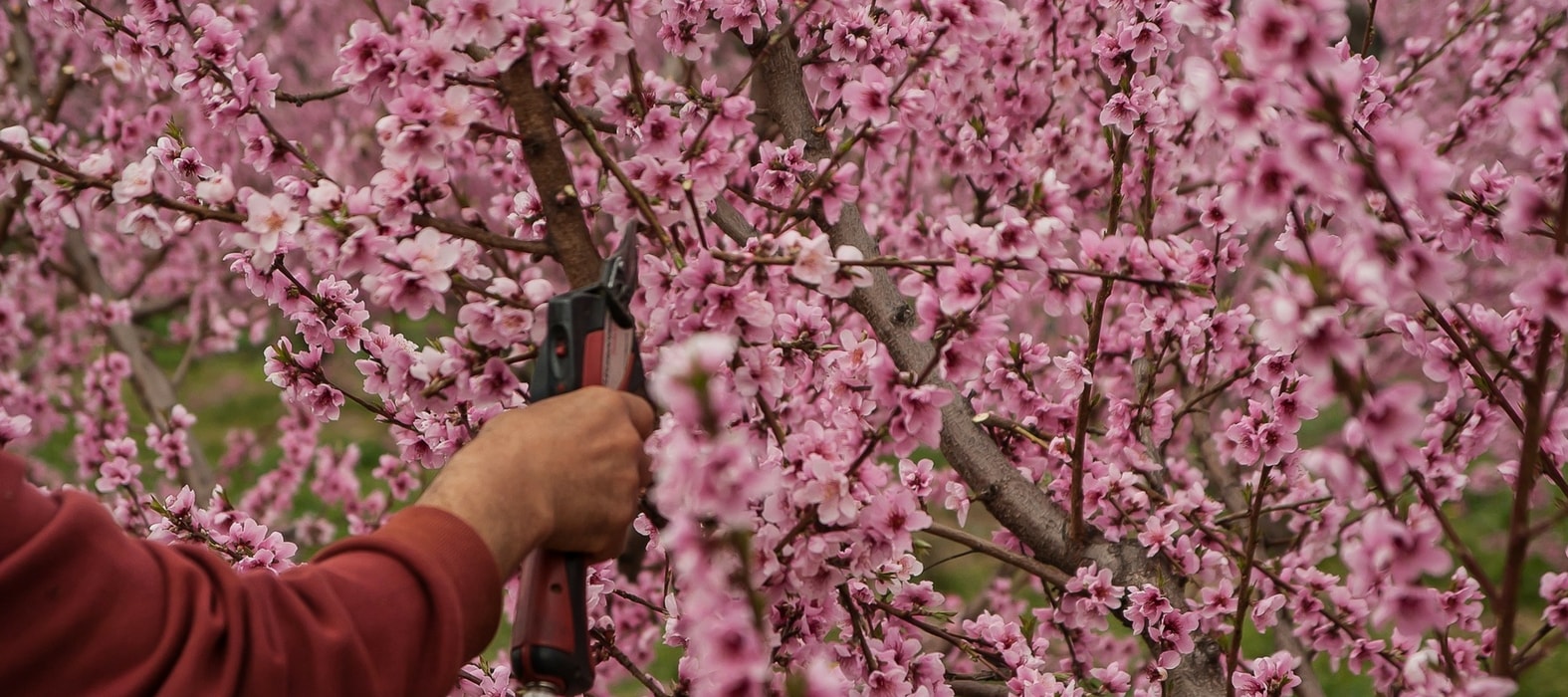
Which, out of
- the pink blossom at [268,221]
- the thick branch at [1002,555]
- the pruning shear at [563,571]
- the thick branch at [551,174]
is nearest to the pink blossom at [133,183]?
the pink blossom at [268,221]

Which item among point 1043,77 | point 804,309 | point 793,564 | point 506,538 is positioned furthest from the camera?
point 1043,77

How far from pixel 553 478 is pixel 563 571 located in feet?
0.72

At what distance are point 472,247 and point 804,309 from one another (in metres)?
0.65

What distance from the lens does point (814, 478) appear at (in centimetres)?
184

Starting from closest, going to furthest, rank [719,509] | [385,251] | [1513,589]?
[719,509] < [1513,589] < [385,251]

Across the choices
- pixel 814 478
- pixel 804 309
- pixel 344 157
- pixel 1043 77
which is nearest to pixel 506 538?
pixel 814 478

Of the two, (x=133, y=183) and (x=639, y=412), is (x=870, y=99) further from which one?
(x=133, y=183)

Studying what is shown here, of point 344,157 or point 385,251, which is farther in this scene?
point 344,157

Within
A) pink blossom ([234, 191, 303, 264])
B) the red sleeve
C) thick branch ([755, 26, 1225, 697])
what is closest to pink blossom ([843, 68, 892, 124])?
thick branch ([755, 26, 1225, 697])

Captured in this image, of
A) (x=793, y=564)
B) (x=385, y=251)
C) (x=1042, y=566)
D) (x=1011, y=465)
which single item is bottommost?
(x=793, y=564)

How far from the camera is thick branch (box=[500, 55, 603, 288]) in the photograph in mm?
2018

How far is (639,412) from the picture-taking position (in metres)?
1.82

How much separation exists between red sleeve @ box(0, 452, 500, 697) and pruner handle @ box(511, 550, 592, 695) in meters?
0.18

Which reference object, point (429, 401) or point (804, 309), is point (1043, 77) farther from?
point (429, 401)
